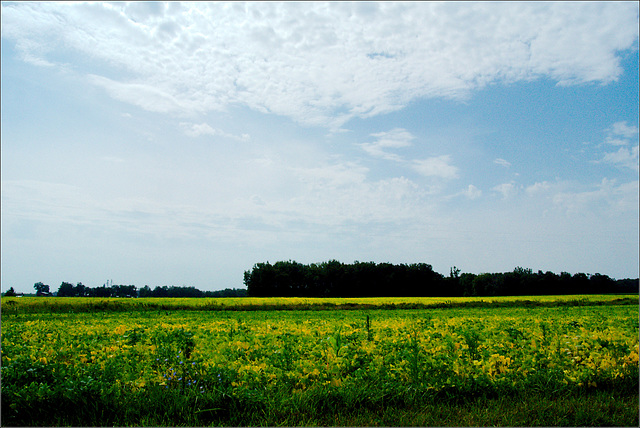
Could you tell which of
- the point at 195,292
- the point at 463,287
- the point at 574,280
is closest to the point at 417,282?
the point at 463,287

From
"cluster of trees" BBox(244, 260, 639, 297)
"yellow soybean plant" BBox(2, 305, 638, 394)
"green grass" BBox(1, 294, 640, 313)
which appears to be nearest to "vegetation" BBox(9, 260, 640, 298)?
"cluster of trees" BBox(244, 260, 639, 297)

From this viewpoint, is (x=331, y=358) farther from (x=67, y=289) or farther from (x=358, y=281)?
(x=67, y=289)

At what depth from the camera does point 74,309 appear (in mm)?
38219

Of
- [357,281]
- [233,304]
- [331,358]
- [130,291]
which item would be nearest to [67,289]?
[130,291]

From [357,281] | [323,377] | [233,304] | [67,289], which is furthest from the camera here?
[67,289]

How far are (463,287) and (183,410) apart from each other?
109 metres

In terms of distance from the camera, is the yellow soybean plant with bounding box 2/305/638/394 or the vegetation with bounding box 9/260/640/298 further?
the vegetation with bounding box 9/260/640/298

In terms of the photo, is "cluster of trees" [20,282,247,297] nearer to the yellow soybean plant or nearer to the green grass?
the green grass

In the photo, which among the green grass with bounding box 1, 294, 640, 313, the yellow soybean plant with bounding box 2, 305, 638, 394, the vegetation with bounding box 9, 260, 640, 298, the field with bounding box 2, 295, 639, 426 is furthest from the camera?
the vegetation with bounding box 9, 260, 640, 298

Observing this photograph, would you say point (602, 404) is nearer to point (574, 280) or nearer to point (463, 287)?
point (574, 280)

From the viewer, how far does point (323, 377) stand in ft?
20.4

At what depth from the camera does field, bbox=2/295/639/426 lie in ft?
18.5

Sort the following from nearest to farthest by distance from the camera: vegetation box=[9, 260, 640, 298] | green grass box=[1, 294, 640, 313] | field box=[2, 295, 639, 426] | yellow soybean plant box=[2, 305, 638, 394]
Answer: field box=[2, 295, 639, 426]
yellow soybean plant box=[2, 305, 638, 394]
green grass box=[1, 294, 640, 313]
vegetation box=[9, 260, 640, 298]

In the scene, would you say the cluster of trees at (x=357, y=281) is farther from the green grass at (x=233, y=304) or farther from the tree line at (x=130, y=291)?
the green grass at (x=233, y=304)
